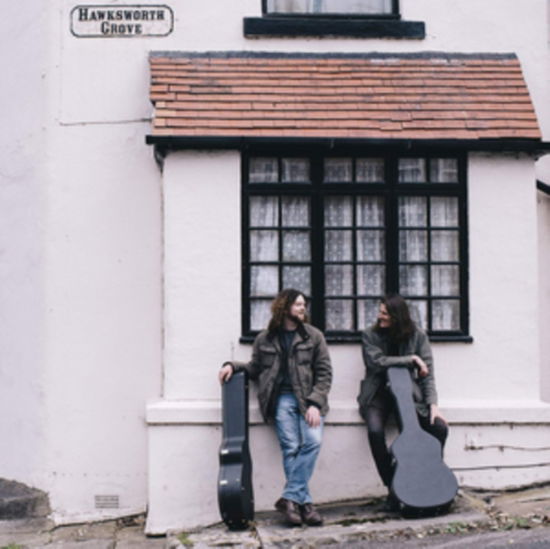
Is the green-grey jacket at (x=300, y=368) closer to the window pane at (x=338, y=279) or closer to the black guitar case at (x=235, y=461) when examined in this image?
the black guitar case at (x=235, y=461)

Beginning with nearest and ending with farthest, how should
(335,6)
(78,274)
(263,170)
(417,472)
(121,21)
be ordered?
(417,472) → (263,170) → (78,274) → (121,21) → (335,6)

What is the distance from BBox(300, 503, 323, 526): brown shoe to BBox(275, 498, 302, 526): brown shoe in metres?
0.04

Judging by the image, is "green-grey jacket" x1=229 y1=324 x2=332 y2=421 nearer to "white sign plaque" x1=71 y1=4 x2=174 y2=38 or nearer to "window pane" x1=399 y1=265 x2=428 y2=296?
"window pane" x1=399 y1=265 x2=428 y2=296

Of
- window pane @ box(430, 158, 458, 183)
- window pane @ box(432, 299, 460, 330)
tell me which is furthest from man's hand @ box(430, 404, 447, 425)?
window pane @ box(430, 158, 458, 183)

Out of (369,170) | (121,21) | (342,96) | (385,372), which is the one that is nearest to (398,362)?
(385,372)

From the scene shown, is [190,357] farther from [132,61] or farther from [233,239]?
[132,61]

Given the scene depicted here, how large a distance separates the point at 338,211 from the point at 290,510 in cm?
268

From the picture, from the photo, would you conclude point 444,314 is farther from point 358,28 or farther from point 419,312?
point 358,28

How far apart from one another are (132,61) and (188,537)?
4.34 meters

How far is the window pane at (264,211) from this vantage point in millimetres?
8539

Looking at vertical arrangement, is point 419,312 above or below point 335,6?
below

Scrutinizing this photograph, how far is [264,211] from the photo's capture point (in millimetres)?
8555

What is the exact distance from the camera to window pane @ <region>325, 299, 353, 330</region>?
28.0 ft

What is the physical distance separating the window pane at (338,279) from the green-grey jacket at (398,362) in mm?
652
